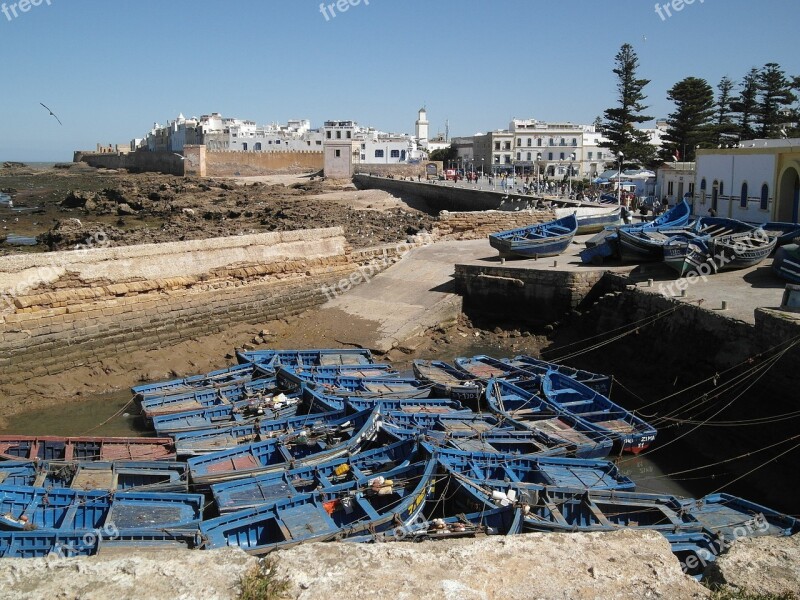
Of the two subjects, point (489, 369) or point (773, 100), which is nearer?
point (489, 369)

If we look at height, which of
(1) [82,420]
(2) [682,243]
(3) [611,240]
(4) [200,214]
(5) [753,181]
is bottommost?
(1) [82,420]

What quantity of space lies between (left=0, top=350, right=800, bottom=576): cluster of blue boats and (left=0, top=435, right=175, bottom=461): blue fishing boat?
0.02 m

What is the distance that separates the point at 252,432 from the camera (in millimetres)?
11797

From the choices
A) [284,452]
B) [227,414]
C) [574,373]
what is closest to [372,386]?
[227,414]

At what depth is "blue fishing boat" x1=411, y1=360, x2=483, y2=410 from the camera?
1359 cm

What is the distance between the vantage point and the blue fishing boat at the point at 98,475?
954cm

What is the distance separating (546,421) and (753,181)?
16.0m

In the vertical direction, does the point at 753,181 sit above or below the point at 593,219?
above

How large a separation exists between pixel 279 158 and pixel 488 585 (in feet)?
267

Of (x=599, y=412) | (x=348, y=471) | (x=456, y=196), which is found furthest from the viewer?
(x=456, y=196)

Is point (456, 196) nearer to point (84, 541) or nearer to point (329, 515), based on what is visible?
point (329, 515)

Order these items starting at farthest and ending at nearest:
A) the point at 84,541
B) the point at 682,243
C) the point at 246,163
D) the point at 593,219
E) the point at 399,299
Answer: the point at 246,163
the point at 593,219
the point at 399,299
the point at 682,243
the point at 84,541

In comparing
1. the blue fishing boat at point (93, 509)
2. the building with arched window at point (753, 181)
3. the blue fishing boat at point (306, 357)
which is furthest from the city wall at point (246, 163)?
the blue fishing boat at point (93, 509)

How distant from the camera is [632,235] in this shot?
18.9m
